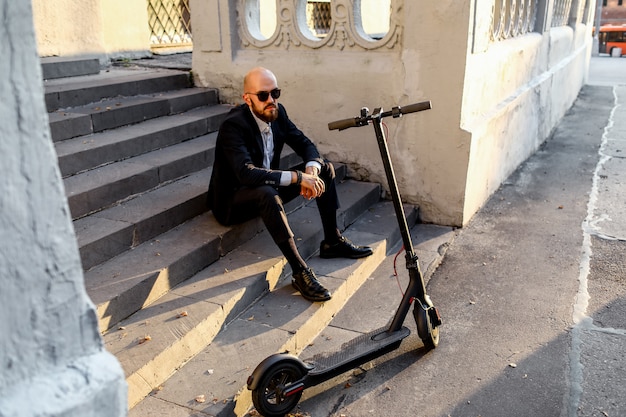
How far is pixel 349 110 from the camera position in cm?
586

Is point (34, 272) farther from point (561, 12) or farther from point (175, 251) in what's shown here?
point (561, 12)

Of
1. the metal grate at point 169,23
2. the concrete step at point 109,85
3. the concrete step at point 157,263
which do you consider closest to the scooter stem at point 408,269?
the concrete step at point 157,263

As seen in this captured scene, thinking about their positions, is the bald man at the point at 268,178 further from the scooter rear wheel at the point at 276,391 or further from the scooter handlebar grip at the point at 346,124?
the scooter rear wheel at the point at 276,391

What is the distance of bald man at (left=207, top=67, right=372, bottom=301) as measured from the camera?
12.8 feet

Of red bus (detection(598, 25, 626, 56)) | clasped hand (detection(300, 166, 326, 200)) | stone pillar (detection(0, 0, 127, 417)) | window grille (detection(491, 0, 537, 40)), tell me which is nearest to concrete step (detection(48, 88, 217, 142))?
clasped hand (detection(300, 166, 326, 200))

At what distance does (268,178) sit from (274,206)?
22 centimetres

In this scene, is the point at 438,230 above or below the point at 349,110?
below

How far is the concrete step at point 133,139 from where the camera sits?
446cm

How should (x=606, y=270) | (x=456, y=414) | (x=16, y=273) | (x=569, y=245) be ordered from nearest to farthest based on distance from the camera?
(x=16, y=273) < (x=456, y=414) < (x=606, y=270) < (x=569, y=245)

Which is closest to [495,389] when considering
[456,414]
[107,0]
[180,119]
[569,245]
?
[456,414]

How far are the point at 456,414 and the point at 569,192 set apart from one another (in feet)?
14.7

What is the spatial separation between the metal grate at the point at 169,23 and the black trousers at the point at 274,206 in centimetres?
582

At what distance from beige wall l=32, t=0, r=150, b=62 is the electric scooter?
4.75 m

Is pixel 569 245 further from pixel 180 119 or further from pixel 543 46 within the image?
pixel 543 46
